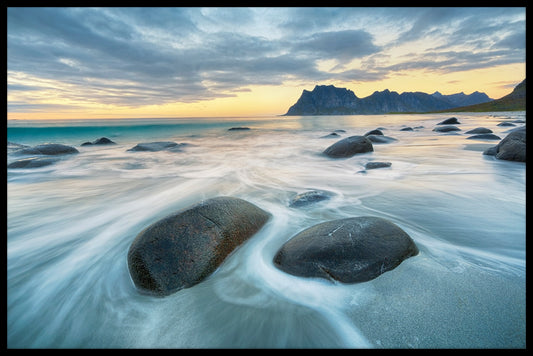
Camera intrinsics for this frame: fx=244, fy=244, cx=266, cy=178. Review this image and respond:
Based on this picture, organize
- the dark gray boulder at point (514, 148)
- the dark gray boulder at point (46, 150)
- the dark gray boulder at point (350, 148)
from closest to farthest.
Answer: the dark gray boulder at point (514, 148), the dark gray boulder at point (350, 148), the dark gray boulder at point (46, 150)

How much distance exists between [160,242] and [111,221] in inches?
105

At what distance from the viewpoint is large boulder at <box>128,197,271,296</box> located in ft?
8.26

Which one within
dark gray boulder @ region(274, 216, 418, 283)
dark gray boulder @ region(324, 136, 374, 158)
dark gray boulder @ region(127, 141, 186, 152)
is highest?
dark gray boulder @ region(274, 216, 418, 283)

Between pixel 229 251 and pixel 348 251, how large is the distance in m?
1.43

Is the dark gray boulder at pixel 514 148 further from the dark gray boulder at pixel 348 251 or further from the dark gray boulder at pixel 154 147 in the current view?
the dark gray boulder at pixel 154 147

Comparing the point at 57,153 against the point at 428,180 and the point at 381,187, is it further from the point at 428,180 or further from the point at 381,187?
the point at 428,180

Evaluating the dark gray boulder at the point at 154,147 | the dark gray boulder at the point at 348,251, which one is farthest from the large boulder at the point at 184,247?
the dark gray boulder at the point at 154,147

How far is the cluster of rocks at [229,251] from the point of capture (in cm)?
249

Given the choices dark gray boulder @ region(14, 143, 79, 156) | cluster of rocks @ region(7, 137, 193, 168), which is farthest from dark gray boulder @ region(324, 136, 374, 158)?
dark gray boulder @ region(14, 143, 79, 156)

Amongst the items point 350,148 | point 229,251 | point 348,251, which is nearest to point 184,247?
point 229,251

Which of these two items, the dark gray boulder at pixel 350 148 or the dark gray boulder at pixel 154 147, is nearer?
the dark gray boulder at pixel 350 148

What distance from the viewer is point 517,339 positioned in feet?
6.15

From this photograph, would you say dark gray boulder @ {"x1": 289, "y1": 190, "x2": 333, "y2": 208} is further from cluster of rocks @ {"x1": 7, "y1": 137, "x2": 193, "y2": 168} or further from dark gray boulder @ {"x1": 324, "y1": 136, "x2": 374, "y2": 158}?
cluster of rocks @ {"x1": 7, "y1": 137, "x2": 193, "y2": 168}
